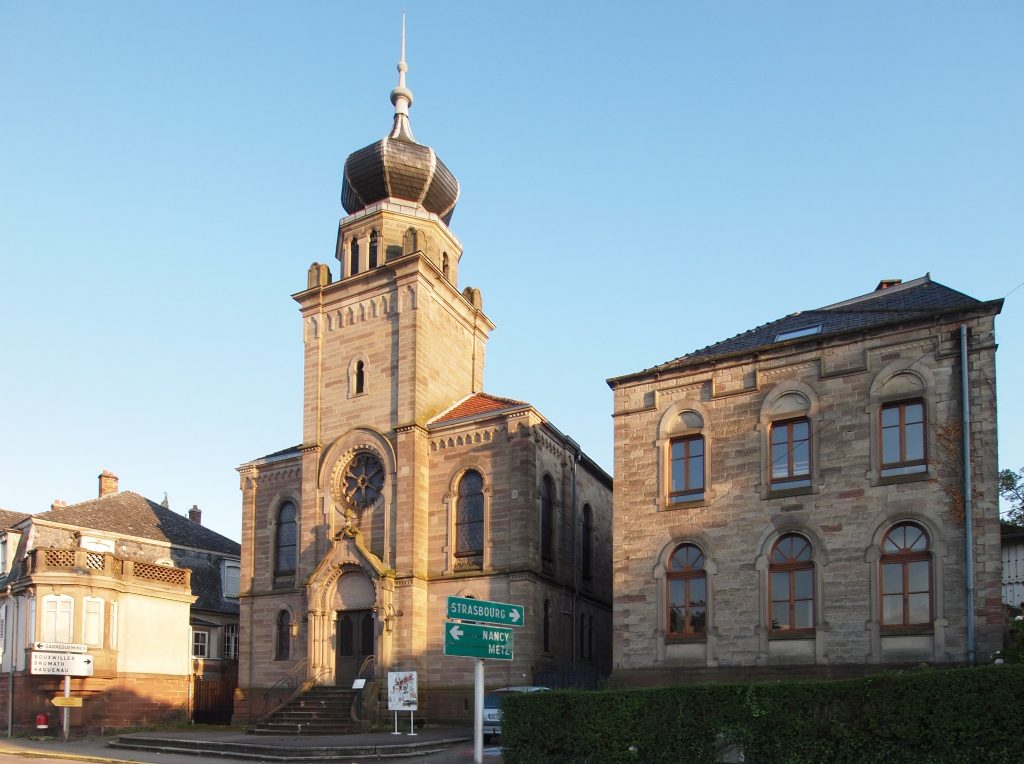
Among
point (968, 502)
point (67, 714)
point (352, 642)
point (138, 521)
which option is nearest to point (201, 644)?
point (138, 521)

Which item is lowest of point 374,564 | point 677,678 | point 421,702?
point 421,702

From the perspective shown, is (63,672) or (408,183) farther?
(408,183)

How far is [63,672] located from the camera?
3161 cm

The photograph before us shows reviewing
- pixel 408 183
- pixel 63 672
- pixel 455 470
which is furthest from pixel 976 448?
pixel 63 672

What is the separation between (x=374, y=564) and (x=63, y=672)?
34.9 feet

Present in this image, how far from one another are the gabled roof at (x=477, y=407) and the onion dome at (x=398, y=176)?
8457 millimetres

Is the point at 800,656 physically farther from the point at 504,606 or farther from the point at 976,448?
the point at 504,606

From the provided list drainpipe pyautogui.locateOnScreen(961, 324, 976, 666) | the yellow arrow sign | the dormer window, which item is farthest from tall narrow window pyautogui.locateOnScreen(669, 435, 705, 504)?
the yellow arrow sign

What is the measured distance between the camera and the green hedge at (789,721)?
1446 cm

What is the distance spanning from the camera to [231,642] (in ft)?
136

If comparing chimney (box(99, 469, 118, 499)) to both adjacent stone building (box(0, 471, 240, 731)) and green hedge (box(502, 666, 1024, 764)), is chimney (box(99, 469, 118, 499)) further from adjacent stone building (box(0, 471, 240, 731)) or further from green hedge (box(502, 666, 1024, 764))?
green hedge (box(502, 666, 1024, 764))

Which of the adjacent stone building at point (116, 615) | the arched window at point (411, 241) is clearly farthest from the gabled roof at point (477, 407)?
the adjacent stone building at point (116, 615)

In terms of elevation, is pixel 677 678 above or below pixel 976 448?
below

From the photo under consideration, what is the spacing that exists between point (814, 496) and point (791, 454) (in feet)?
3.92
